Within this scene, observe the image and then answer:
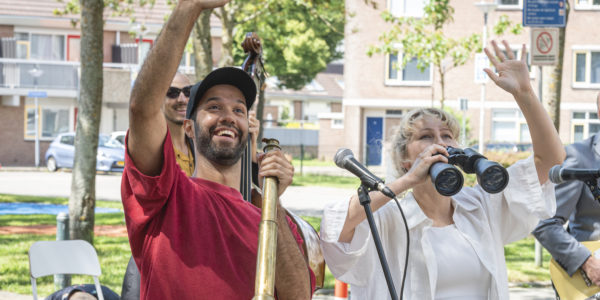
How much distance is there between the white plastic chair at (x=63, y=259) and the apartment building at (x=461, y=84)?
28.6m

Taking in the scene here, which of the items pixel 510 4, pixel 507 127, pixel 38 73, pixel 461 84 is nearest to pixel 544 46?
pixel 510 4

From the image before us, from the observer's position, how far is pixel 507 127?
37.8m

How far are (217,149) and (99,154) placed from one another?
85.7 ft

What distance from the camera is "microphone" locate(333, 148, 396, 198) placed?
9.61ft

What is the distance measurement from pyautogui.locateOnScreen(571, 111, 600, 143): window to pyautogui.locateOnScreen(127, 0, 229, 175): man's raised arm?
3585 cm

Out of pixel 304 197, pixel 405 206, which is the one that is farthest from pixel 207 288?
pixel 304 197

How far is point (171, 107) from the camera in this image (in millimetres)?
5254

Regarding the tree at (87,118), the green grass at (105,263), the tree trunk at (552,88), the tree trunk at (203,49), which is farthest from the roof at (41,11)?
the tree at (87,118)

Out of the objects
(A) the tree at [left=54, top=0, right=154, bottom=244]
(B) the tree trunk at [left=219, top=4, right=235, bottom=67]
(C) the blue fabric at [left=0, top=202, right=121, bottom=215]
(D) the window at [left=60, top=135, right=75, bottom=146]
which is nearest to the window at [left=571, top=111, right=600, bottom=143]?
(D) the window at [left=60, top=135, right=75, bottom=146]

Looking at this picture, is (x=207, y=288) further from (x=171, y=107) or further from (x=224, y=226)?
(x=171, y=107)

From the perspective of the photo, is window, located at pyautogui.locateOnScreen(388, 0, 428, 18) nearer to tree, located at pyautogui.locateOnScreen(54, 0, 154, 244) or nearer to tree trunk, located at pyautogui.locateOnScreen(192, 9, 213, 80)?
tree trunk, located at pyautogui.locateOnScreen(192, 9, 213, 80)

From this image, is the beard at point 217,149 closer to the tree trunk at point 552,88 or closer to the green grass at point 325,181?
the tree trunk at point 552,88

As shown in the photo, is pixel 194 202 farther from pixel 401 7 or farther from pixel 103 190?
pixel 401 7

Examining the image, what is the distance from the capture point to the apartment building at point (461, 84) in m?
36.1
